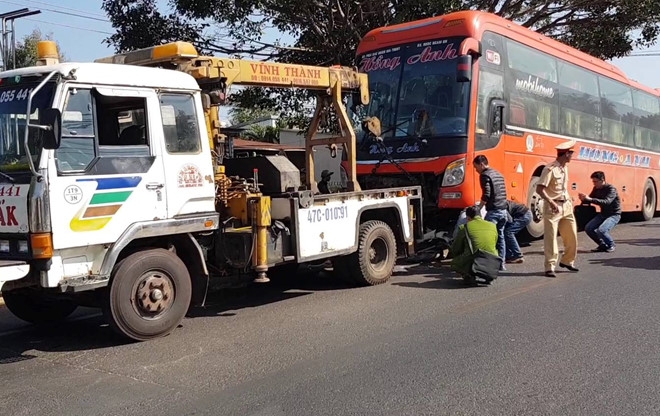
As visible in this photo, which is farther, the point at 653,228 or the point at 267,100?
the point at 267,100

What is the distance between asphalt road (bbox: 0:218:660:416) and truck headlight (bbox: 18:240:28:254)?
3.31 ft

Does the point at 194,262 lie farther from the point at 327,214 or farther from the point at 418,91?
the point at 418,91

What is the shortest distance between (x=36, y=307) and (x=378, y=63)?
22.2 ft

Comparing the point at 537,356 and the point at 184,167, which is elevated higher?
the point at 184,167

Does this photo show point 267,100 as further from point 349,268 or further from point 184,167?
point 184,167

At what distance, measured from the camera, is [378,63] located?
1094cm

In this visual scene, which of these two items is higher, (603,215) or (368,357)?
(603,215)

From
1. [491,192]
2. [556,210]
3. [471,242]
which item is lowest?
[471,242]

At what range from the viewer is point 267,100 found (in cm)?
1670

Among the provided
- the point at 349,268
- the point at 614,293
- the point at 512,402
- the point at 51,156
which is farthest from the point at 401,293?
the point at 51,156

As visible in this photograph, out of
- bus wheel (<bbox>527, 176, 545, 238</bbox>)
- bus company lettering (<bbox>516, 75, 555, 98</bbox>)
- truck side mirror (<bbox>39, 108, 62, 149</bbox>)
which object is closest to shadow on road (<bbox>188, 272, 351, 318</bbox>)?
truck side mirror (<bbox>39, 108, 62, 149</bbox>)

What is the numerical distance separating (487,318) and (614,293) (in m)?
2.12

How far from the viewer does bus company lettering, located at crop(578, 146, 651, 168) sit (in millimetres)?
13477

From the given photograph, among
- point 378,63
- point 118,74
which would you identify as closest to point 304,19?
point 378,63
